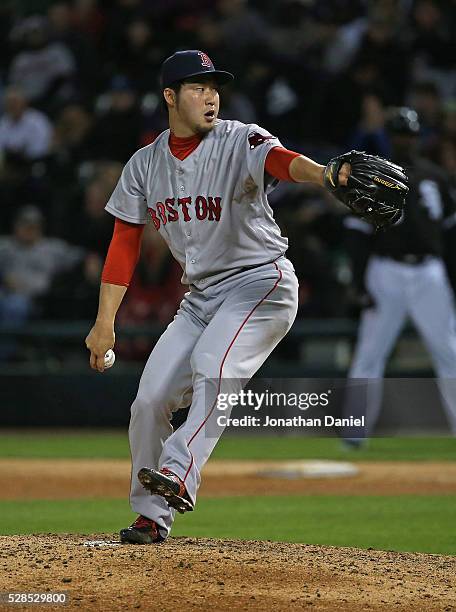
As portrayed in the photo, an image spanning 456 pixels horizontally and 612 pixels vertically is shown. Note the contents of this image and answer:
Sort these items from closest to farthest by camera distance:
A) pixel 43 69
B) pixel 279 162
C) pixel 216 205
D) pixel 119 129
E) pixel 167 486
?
pixel 167 486
pixel 279 162
pixel 216 205
pixel 119 129
pixel 43 69

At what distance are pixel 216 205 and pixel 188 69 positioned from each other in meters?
0.55

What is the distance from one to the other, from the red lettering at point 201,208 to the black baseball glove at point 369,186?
743mm

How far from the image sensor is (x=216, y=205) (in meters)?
4.77

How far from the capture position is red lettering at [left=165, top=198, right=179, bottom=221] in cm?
486

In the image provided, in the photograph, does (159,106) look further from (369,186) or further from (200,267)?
(369,186)

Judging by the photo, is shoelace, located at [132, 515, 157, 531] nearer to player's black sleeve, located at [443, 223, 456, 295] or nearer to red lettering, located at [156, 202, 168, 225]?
red lettering, located at [156, 202, 168, 225]

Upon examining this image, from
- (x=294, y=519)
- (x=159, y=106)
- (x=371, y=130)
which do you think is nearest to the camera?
(x=294, y=519)

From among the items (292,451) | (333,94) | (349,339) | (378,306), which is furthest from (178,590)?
(333,94)

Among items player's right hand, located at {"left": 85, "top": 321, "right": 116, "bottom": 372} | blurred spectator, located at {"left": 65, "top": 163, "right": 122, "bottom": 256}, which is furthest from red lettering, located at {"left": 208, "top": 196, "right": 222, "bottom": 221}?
blurred spectator, located at {"left": 65, "top": 163, "right": 122, "bottom": 256}

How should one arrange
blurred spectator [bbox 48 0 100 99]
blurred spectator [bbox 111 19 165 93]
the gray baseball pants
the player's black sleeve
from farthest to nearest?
blurred spectator [bbox 48 0 100 99], blurred spectator [bbox 111 19 165 93], the player's black sleeve, the gray baseball pants

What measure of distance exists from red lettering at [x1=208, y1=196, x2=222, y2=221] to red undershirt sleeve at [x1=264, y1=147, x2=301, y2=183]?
0.29 m

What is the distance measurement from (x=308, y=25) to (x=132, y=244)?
874 centimetres

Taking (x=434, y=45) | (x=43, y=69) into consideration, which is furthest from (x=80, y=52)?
(x=434, y=45)

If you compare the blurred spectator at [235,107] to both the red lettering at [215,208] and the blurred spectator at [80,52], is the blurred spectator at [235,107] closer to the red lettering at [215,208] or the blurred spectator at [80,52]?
the blurred spectator at [80,52]
